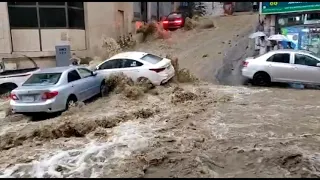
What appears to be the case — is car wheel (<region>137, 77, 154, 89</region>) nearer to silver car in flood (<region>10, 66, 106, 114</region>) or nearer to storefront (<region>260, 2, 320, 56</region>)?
silver car in flood (<region>10, 66, 106, 114</region>)

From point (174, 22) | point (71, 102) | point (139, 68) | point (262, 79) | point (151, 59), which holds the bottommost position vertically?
point (71, 102)

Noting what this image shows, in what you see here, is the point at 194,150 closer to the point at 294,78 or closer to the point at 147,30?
the point at 294,78

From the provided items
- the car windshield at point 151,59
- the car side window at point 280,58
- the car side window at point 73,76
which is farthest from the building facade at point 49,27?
the car side window at point 280,58

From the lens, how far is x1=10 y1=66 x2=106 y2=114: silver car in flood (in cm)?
982

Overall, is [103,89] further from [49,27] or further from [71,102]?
[49,27]

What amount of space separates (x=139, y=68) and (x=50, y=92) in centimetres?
388

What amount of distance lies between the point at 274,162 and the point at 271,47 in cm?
1314

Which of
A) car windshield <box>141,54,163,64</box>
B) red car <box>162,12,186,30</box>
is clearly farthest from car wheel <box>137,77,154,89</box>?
red car <box>162,12,186,30</box>

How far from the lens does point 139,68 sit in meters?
12.7

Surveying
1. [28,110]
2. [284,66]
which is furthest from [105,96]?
[284,66]

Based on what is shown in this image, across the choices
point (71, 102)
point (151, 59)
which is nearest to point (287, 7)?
point (151, 59)

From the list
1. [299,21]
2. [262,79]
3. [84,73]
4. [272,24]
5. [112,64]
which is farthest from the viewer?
[272,24]

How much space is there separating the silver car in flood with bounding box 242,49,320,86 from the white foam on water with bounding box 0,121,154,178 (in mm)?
6963

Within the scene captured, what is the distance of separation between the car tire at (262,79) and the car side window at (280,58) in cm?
63
